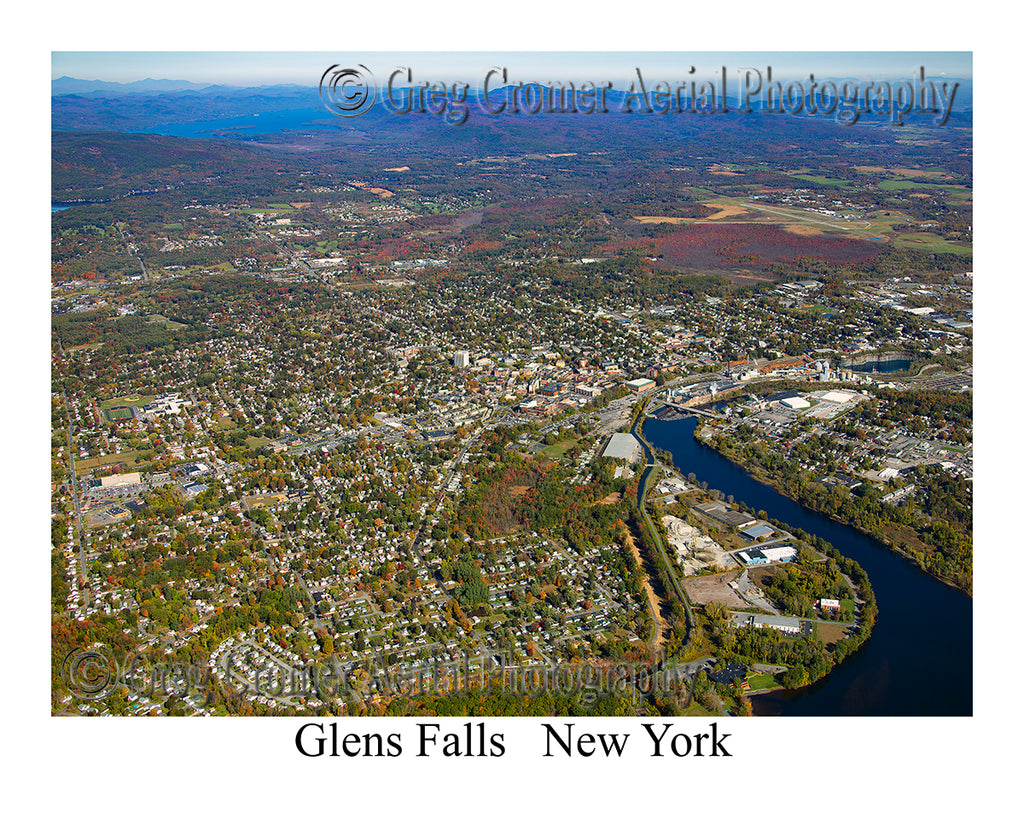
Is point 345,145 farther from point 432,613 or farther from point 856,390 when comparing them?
point 432,613

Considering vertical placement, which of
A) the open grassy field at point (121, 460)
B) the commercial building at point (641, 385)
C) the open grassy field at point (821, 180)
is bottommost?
the open grassy field at point (121, 460)

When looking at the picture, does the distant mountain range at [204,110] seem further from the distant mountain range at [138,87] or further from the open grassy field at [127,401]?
the open grassy field at [127,401]

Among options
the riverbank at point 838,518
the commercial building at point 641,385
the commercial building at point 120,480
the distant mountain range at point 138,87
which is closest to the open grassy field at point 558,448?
the riverbank at point 838,518

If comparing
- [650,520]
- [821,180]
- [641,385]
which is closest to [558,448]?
[650,520]

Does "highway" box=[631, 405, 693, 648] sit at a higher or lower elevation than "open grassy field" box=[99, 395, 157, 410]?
lower

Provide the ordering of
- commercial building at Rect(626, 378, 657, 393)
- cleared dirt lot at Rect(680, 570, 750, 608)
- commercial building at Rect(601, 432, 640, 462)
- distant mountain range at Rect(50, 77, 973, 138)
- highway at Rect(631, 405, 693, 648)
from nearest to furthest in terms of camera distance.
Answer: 1. highway at Rect(631, 405, 693, 648)
2. cleared dirt lot at Rect(680, 570, 750, 608)
3. commercial building at Rect(601, 432, 640, 462)
4. commercial building at Rect(626, 378, 657, 393)
5. distant mountain range at Rect(50, 77, 973, 138)

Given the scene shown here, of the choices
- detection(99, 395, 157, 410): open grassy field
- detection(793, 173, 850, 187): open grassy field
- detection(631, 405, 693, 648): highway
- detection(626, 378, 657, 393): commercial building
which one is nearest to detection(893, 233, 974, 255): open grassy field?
detection(793, 173, 850, 187): open grassy field

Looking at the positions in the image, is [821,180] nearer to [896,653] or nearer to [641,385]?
[641,385]

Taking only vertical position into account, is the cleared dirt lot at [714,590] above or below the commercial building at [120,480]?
below

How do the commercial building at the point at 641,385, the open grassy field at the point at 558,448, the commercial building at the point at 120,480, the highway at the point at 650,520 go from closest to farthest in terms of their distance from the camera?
1. the highway at the point at 650,520
2. the commercial building at the point at 120,480
3. the open grassy field at the point at 558,448
4. the commercial building at the point at 641,385

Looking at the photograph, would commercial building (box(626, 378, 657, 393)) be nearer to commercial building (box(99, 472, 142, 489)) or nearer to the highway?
the highway
